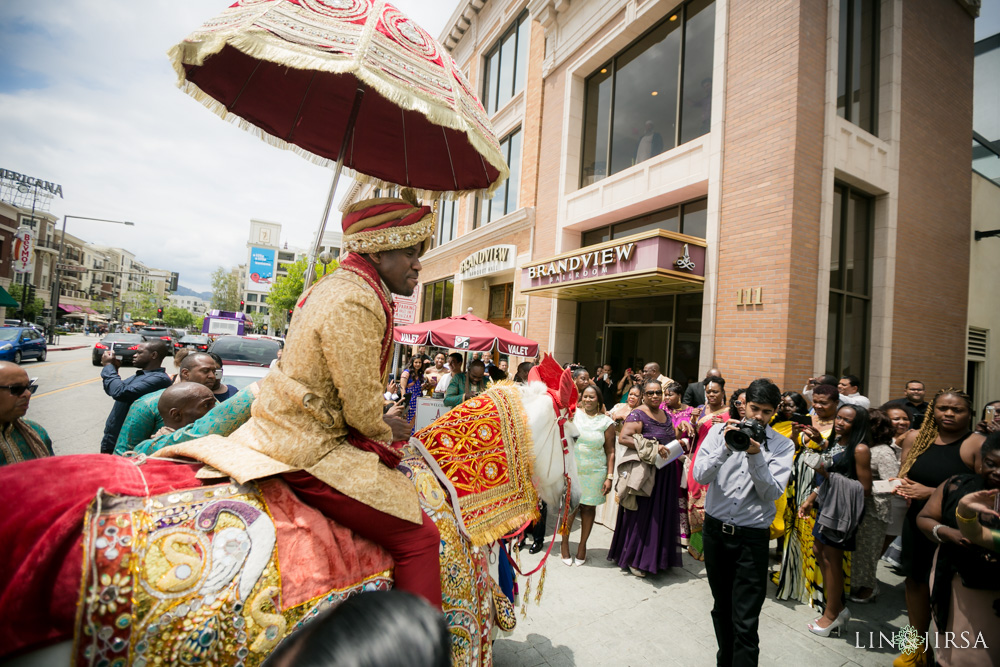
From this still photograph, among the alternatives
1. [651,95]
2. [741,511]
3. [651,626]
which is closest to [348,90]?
[741,511]

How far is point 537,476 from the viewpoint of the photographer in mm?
2451

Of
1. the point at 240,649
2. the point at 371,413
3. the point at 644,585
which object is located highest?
the point at 371,413

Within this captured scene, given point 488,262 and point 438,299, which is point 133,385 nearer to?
point 488,262

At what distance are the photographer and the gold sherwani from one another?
2322 millimetres

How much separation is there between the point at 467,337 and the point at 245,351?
4929mm

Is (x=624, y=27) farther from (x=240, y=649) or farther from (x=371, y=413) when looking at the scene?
(x=240, y=649)

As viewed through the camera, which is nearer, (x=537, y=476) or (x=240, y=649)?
(x=240, y=649)

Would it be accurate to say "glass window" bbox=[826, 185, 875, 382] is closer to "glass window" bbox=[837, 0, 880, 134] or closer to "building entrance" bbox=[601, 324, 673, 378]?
"glass window" bbox=[837, 0, 880, 134]

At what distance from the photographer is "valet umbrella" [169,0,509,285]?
1.89 metres

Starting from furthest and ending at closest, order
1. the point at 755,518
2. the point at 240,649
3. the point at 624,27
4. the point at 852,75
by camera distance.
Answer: the point at 624,27, the point at 852,75, the point at 755,518, the point at 240,649

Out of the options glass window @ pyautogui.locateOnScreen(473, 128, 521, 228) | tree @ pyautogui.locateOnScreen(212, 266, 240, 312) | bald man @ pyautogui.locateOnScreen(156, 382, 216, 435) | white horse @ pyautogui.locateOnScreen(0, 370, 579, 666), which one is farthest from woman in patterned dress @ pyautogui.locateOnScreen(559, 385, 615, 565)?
tree @ pyautogui.locateOnScreen(212, 266, 240, 312)

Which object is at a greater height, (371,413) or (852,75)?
(852,75)

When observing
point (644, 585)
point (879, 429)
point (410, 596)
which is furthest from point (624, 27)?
point (410, 596)

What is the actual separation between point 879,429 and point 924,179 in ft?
28.4
